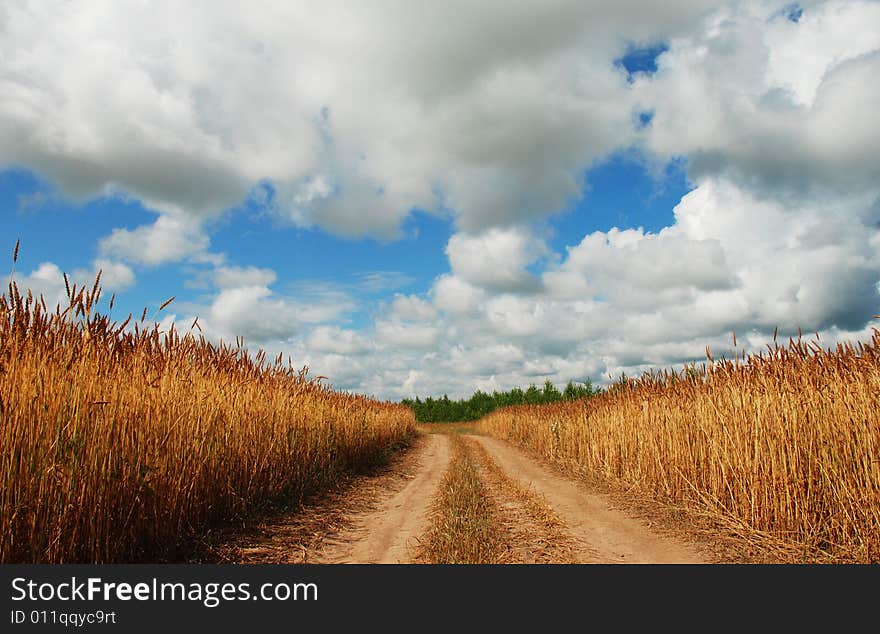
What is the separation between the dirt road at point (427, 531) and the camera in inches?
263

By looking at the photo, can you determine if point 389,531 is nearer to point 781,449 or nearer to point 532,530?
point 532,530

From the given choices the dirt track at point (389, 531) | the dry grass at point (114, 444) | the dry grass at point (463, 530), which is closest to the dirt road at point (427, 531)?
the dirt track at point (389, 531)

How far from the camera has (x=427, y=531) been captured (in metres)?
7.72

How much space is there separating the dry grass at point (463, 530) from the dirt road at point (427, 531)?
132mm

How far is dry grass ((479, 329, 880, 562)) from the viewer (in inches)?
272

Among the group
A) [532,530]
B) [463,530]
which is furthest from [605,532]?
[463,530]

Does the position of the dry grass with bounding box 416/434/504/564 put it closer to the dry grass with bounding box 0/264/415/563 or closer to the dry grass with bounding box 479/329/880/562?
the dry grass with bounding box 0/264/415/563

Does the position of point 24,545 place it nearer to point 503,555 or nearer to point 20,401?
point 20,401

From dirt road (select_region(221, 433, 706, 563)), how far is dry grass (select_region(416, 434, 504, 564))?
0.13 meters

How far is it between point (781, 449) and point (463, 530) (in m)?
5.15

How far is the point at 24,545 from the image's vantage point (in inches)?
166

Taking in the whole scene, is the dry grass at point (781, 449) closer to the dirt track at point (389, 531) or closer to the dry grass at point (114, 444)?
the dirt track at point (389, 531)

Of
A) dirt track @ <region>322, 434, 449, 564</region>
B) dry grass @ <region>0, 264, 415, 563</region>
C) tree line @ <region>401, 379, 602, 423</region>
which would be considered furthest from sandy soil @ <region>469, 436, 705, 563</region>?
tree line @ <region>401, 379, 602, 423</region>

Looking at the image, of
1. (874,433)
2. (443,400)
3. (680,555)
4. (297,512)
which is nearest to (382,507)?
(297,512)
